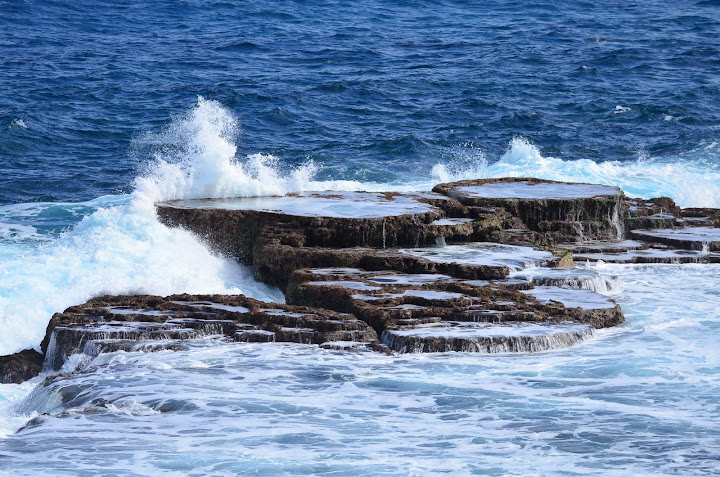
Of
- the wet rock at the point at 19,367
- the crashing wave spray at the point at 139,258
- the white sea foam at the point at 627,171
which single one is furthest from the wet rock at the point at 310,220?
the white sea foam at the point at 627,171

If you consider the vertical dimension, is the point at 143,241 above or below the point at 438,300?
above

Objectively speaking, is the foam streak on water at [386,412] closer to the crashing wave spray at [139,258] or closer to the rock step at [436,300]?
the rock step at [436,300]

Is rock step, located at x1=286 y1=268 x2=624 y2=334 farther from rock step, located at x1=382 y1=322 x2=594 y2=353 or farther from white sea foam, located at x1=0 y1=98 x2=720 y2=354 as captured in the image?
white sea foam, located at x1=0 y1=98 x2=720 y2=354

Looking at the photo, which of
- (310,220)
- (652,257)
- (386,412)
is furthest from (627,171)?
(386,412)

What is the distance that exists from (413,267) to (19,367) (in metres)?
3.75

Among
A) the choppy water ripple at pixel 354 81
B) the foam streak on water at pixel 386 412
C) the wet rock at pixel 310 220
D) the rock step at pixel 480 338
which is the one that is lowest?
the foam streak on water at pixel 386 412

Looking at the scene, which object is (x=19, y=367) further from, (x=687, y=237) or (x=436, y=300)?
(x=687, y=237)

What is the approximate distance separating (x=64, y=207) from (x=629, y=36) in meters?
19.6

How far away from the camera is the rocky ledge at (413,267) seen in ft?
28.5

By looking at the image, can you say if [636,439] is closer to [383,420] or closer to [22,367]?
[383,420]

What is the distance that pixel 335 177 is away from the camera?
19.6 metres

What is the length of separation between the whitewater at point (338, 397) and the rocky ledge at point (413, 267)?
212 millimetres

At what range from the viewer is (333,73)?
87.2 ft

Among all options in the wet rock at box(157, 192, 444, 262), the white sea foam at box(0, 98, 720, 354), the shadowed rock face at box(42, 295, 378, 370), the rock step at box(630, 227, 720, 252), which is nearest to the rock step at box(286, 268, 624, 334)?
the shadowed rock face at box(42, 295, 378, 370)
